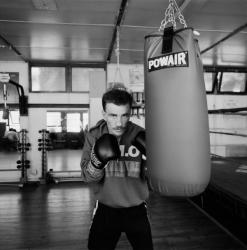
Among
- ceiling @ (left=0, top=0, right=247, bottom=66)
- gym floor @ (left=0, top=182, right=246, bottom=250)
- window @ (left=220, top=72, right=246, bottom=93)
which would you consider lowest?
gym floor @ (left=0, top=182, right=246, bottom=250)

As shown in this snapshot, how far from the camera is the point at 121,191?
1642mm

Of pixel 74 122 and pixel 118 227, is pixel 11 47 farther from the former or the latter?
pixel 118 227

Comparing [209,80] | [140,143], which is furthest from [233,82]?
[140,143]

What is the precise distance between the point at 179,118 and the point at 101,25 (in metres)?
2.59

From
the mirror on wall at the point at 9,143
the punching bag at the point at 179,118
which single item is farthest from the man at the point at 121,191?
the mirror on wall at the point at 9,143

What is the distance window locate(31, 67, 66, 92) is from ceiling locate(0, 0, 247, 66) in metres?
0.77

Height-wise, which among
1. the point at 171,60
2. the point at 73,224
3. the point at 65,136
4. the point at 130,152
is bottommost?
the point at 73,224

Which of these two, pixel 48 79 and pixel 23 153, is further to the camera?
pixel 48 79

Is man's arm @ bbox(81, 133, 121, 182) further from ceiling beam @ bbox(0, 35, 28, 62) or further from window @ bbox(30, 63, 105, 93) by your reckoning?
window @ bbox(30, 63, 105, 93)

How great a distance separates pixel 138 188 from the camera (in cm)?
167

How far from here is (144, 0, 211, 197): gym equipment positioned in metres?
1.18

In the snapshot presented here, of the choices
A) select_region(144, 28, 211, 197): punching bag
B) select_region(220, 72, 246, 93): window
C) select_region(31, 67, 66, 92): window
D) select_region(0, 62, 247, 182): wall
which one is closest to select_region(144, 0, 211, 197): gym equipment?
select_region(144, 28, 211, 197): punching bag

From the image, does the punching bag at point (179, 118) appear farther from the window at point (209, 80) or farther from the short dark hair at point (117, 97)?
the window at point (209, 80)

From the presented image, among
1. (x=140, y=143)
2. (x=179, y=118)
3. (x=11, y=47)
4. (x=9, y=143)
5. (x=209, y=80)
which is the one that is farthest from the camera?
(x=209, y=80)
